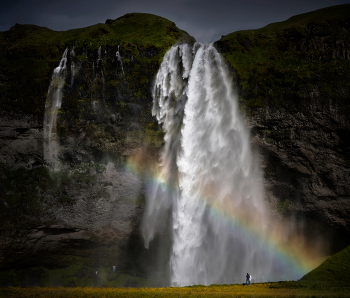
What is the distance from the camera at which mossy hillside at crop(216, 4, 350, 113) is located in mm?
25797

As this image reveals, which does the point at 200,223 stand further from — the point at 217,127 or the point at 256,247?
the point at 217,127

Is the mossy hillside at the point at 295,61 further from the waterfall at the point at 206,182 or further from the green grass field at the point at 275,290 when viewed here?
the green grass field at the point at 275,290

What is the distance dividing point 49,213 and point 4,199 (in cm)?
454

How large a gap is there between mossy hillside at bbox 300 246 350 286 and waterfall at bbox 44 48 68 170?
24.5 meters

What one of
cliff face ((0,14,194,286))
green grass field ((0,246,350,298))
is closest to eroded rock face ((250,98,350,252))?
green grass field ((0,246,350,298))

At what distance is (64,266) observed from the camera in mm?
27953

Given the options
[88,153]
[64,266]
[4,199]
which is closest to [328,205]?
[88,153]

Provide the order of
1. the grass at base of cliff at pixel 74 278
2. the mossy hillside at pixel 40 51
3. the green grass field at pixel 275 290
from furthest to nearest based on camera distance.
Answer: the mossy hillside at pixel 40 51, the grass at base of cliff at pixel 74 278, the green grass field at pixel 275 290

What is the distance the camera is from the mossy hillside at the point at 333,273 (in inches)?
699

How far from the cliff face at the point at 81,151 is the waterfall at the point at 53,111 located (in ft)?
1.39

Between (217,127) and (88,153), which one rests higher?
(217,127)

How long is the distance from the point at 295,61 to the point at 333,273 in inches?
755

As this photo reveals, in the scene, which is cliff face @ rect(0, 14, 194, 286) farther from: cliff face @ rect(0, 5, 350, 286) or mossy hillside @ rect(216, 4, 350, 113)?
mossy hillside @ rect(216, 4, 350, 113)

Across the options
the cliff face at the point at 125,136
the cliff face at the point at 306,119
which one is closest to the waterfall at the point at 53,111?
the cliff face at the point at 125,136
